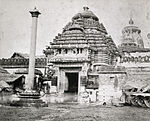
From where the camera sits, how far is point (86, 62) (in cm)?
1797

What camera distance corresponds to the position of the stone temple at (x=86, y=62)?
15.6 metres

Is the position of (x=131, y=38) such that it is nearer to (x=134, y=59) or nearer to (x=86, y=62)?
(x=134, y=59)

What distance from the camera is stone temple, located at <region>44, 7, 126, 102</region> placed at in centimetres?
1562

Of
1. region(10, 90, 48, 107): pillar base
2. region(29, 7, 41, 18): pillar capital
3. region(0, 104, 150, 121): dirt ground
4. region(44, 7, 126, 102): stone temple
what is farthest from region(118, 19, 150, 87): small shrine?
region(0, 104, 150, 121): dirt ground

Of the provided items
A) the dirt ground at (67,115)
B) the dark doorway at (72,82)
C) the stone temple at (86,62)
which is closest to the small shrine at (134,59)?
the stone temple at (86,62)

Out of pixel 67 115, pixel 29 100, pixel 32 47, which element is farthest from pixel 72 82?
pixel 67 115

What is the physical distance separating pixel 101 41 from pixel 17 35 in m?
8.78

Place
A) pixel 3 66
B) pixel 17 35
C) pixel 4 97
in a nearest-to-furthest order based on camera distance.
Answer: pixel 17 35, pixel 4 97, pixel 3 66

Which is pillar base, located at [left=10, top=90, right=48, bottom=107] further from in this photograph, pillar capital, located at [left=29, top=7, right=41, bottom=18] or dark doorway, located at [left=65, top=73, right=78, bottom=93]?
dark doorway, located at [left=65, top=73, right=78, bottom=93]

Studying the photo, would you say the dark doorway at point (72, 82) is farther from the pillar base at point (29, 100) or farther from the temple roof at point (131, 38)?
the temple roof at point (131, 38)

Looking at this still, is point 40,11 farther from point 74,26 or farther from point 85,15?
point 85,15

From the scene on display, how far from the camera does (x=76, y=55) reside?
61.6 ft

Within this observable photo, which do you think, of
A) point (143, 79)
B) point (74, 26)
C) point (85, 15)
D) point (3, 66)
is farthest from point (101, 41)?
point (3, 66)

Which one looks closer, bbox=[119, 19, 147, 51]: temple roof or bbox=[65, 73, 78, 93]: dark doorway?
bbox=[65, 73, 78, 93]: dark doorway
